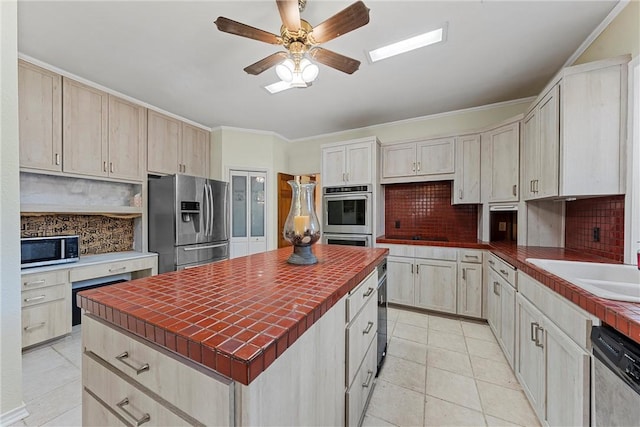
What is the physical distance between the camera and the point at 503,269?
2.12 metres

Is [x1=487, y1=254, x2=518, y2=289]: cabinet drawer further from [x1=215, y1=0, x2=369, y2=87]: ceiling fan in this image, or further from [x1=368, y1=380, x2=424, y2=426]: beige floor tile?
[x1=215, y1=0, x2=369, y2=87]: ceiling fan

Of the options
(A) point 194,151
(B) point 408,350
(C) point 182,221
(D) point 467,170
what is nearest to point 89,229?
(C) point 182,221

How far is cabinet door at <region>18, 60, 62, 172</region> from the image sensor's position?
88.3 inches

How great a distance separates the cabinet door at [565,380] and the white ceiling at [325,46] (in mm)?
2102

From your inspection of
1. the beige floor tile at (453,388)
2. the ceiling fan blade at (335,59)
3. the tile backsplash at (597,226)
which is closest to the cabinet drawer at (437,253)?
the tile backsplash at (597,226)

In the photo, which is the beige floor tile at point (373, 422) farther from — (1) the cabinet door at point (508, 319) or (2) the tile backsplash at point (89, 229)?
(2) the tile backsplash at point (89, 229)

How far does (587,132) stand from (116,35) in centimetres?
359

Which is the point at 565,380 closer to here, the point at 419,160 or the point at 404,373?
the point at 404,373

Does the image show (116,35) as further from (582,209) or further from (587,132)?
(582,209)

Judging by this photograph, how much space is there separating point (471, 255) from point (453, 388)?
1.53m

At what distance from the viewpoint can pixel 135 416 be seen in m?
0.80

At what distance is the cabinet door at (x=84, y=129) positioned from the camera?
2525mm

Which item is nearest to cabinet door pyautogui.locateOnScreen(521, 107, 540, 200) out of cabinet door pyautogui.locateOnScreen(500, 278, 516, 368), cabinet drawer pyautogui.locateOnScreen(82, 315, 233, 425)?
cabinet door pyautogui.locateOnScreen(500, 278, 516, 368)

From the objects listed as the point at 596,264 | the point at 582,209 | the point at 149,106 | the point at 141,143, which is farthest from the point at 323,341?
the point at 149,106
